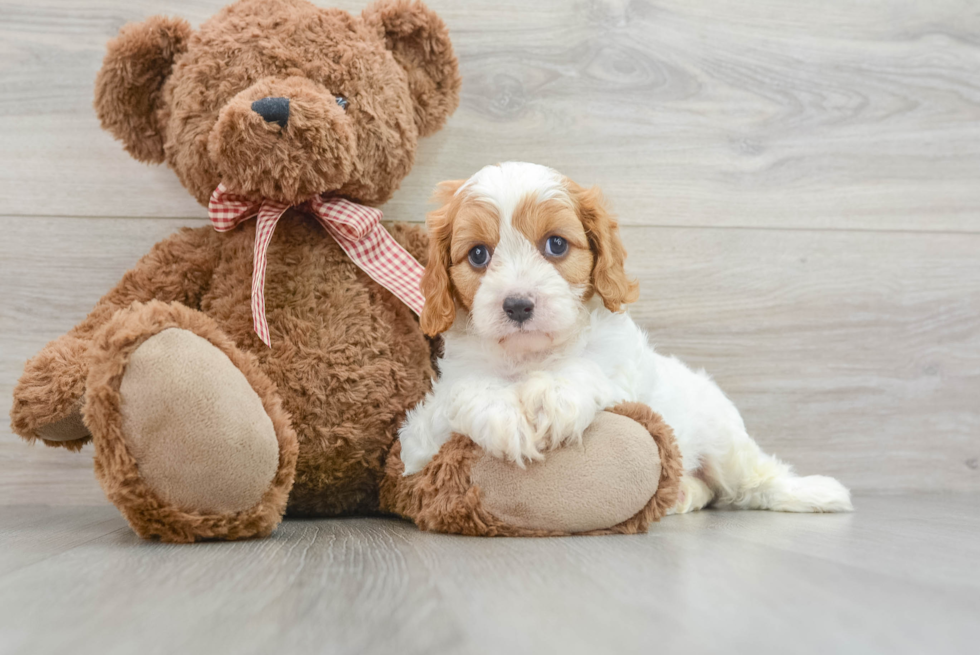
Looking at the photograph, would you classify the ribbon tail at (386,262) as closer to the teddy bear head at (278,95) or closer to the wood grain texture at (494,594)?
the teddy bear head at (278,95)

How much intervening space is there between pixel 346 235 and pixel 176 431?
1.59ft

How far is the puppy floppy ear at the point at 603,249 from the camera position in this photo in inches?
44.1

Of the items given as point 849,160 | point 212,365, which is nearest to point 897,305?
point 849,160

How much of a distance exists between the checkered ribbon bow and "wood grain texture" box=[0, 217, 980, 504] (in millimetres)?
574

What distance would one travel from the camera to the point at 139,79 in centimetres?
127

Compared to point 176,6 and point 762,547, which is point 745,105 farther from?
point 176,6

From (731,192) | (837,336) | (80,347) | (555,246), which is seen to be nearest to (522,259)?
(555,246)

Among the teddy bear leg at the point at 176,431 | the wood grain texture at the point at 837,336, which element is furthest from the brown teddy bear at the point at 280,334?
the wood grain texture at the point at 837,336

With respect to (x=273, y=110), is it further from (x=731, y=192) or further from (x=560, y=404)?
(x=731, y=192)

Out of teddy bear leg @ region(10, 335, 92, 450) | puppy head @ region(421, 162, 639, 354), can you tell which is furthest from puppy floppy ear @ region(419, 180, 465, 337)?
teddy bear leg @ region(10, 335, 92, 450)

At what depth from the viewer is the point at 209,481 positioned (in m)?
0.94

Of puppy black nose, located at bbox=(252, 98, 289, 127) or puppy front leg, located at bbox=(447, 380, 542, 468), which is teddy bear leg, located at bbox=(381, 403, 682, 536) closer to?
puppy front leg, located at bbox=(447, 380, 542, 468)


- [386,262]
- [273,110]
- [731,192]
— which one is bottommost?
[386,262]

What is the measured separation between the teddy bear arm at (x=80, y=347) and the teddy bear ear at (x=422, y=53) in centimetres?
46
